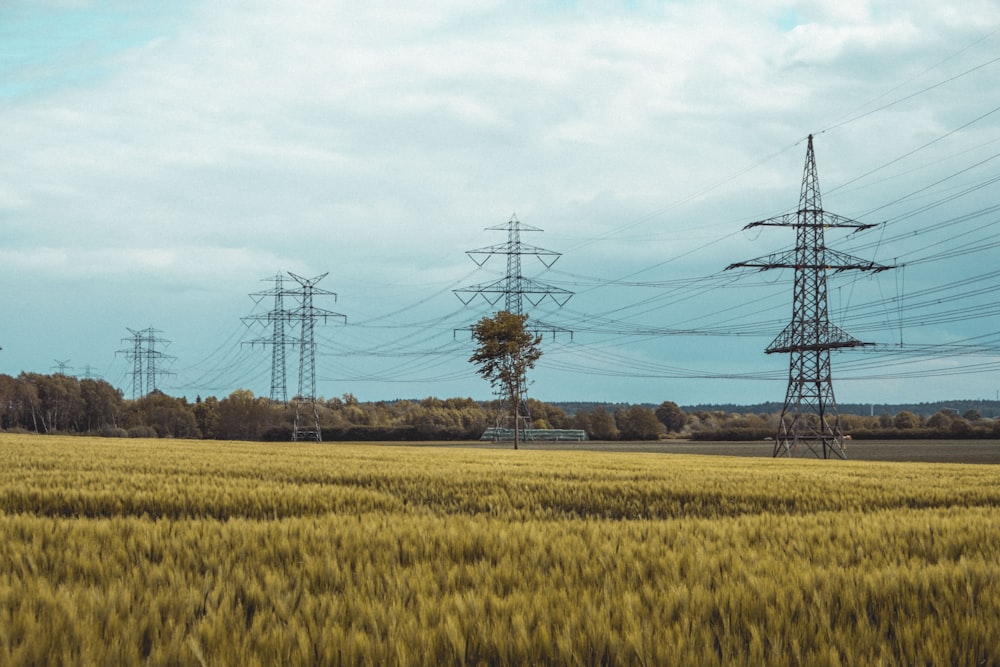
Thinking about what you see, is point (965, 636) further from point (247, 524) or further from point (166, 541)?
point (247, 524)

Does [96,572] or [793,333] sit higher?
[793,333]

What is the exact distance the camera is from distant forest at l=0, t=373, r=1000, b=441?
323 ft

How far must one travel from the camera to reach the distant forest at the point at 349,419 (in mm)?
98438

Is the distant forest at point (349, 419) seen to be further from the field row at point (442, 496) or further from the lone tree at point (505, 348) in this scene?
the field row at point (442, 496)

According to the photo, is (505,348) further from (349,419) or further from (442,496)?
(349,419)

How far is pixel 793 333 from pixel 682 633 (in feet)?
175

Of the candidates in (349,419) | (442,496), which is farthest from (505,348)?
(349,419)

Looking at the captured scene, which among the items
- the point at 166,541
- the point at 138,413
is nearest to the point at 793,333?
the point at 166,541

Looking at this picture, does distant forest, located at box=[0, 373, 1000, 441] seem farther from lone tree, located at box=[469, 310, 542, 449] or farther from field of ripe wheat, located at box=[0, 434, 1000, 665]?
field of ripe wheat, located at box=[0, 434, 1000, 665]

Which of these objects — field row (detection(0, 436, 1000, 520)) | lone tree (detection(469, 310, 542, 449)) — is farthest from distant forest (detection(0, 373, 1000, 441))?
field row (detection(0, 436, 1000, 520))

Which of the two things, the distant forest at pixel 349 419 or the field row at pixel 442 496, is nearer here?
the field row at pixel 442 496

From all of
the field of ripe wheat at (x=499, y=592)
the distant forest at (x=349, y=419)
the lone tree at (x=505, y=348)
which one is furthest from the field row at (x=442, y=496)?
the distant forest at (x=349, y=419)

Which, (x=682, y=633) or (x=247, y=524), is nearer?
(x=682, y=633)

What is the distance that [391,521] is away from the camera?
6199 millimetres
